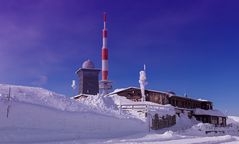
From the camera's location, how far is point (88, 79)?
234 ft

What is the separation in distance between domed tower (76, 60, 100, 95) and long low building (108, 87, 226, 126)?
12.7 meters

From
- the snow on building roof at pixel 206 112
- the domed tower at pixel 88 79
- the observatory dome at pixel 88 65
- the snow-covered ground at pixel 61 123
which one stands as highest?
the observatory dome at pixel 88 65

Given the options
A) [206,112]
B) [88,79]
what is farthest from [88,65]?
[206,112]

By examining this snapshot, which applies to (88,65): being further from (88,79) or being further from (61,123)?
(61,123)

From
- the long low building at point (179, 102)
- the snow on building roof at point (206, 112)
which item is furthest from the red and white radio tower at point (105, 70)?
the snow on building roof at point (206, 112)

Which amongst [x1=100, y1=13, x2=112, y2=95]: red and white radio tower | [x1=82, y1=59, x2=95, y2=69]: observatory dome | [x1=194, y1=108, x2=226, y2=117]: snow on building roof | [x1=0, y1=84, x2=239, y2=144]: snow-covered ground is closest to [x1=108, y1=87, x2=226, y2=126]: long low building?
[x1=194, y1=108, x2=226, y2=117]: snow on building roof

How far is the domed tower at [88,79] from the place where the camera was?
7094cm

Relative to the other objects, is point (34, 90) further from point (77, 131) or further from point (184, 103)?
point (184, 103)

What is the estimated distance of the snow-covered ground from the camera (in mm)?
22953

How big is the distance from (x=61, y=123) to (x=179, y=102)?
114 feet

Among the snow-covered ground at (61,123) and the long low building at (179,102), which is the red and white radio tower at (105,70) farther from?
the snow-covered ground at (61,123)

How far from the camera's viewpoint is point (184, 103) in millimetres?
59469

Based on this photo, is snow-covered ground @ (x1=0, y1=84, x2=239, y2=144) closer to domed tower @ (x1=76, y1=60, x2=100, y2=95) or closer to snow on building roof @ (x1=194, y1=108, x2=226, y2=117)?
snow on building roof @ (x1=194, y1=108, x2=226, y2=117)

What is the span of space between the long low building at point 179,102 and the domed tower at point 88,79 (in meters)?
12.7
